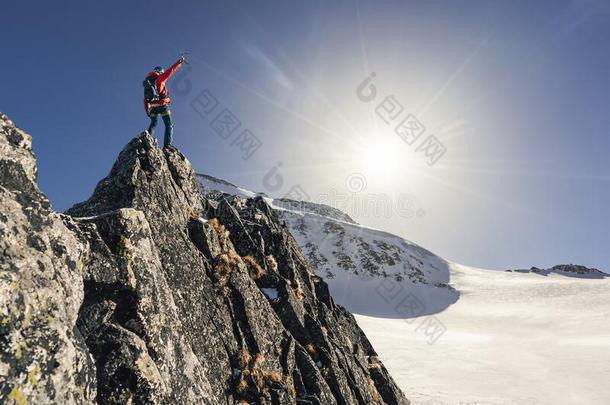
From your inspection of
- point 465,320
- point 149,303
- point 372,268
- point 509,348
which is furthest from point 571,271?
point 149,303

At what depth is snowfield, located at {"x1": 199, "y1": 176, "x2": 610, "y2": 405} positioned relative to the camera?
3180 centimetres

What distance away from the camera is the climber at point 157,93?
572 inches

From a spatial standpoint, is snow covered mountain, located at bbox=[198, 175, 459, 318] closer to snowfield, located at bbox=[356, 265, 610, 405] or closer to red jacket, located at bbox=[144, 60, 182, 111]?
snowfield, located at bbox=[356, 265, 610, 405]

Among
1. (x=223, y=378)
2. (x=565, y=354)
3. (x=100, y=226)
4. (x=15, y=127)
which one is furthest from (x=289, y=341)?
(x=565, y=354)

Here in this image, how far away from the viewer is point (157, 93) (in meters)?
14.7

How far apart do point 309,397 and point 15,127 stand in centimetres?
1044

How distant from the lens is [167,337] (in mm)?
7059

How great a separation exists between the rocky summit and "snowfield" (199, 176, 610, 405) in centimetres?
1861

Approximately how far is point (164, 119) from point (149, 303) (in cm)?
1022

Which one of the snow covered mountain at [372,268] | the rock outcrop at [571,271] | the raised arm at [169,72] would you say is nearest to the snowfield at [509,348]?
the snow covered mountain at [372,268]

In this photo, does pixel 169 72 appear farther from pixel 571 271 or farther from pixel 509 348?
pixel 571 271

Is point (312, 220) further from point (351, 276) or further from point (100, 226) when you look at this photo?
point (100, 226)

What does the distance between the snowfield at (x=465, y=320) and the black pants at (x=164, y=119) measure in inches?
980

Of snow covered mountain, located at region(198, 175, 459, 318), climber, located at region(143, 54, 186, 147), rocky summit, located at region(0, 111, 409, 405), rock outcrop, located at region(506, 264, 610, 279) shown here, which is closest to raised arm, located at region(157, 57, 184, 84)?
climber, located at region(143, 54, 186, 147)
